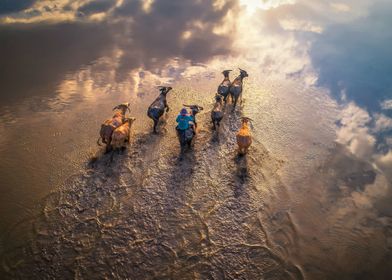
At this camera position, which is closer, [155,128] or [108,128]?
[108,128]

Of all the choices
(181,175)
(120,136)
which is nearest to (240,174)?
(181,175)

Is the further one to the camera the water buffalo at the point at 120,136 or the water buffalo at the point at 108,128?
the water buffalo at the point at 108,128

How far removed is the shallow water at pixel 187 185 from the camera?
263 inches

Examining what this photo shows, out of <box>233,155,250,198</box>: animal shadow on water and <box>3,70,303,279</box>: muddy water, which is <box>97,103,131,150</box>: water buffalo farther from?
<box>233,155,250,198</box>: animal shadow on water

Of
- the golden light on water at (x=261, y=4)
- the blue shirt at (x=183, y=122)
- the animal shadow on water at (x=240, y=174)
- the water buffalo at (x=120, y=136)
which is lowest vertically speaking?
the animal shadow on water at (x=240, y=174)

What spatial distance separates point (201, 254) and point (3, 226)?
4689 millimetres

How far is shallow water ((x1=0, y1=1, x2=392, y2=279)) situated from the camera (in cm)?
668

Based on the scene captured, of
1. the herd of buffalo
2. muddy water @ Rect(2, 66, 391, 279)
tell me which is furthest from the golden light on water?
muddy water @ Rect(2, 66, 391, 279)

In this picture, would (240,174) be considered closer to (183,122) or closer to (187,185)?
(187,185)

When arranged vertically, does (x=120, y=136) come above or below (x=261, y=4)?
below

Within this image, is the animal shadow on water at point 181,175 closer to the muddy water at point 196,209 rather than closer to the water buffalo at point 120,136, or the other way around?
the muddy water at point 196,209

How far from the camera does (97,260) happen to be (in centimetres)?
645

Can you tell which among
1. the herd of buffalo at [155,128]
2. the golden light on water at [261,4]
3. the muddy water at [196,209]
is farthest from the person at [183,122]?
the golden light on water at [261,4]

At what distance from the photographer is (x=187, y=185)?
327 inches
